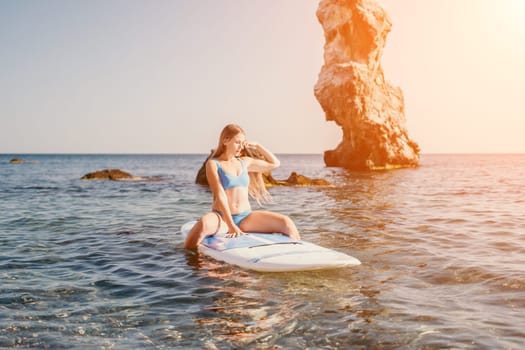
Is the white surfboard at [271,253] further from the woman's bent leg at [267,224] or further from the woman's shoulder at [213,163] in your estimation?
the woman's shoulder at [213,163]

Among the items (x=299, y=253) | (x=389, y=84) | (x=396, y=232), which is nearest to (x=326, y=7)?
(x=389, y=84)

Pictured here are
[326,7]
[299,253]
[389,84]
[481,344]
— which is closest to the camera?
[481,344]

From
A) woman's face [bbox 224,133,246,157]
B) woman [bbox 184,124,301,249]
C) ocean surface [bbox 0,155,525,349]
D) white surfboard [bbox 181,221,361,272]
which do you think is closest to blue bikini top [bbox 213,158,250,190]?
woman [bbox 184,124,301,249]

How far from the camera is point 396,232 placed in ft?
39.9

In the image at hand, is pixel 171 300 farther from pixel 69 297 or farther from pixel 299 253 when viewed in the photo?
pixel 299 253

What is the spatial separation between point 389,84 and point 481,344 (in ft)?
212

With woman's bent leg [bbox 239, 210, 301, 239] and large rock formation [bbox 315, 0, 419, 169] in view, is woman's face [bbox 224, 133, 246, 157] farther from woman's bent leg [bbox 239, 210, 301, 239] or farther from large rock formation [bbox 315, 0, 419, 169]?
large rock formation [bbox 315, 0, 419, 169]

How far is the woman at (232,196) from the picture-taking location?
8.52m

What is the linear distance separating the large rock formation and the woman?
47.9 metres

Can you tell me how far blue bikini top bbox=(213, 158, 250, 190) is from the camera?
866cm

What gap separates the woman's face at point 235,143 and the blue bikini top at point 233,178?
39 cm

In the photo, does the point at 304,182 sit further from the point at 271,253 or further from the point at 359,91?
the point at 359,91

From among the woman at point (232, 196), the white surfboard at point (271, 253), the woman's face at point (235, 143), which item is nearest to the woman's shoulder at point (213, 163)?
the woman at point (232, 196)

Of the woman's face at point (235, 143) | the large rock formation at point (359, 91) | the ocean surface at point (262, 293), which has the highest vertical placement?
the large rock formation at point (359, 91)
